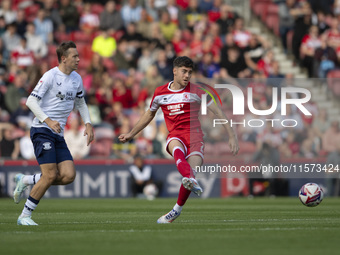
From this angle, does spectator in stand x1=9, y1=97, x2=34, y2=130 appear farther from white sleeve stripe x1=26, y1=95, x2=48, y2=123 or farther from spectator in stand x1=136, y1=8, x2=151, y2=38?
white sleeve stripe x1=26, y1=95, x2=48, y2=123

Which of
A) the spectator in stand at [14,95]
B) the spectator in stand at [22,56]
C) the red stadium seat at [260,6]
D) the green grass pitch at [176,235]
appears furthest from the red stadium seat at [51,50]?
the green grass pitch at [176,235]

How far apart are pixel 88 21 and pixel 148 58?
2.71 meters

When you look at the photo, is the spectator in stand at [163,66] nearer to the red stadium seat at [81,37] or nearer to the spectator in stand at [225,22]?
the red stadium seat at [81,37]

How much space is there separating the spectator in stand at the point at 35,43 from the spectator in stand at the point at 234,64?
225 inches

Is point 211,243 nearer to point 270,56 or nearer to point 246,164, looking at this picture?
point 246,164

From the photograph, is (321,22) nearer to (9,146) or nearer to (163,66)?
(163,66)

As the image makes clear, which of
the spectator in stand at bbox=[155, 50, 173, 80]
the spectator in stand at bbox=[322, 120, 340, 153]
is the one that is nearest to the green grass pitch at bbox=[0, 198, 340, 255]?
the spectator in stand at bbox=[322, 120, 340, 153]

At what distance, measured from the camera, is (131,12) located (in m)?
27.1

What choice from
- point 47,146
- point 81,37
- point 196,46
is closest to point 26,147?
point 81,37

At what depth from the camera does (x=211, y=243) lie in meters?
8.55

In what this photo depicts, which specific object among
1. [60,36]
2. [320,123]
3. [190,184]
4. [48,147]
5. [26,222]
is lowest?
[320,123]

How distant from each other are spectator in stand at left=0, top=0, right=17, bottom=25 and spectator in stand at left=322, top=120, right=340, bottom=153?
427 inches

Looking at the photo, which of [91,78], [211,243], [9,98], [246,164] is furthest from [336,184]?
[211,243]

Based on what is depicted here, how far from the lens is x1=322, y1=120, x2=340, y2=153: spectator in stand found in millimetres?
22219
